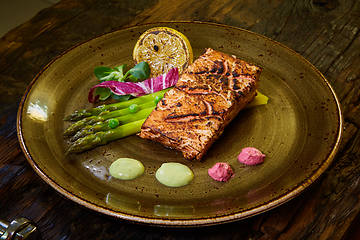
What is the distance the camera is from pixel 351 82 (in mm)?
4277

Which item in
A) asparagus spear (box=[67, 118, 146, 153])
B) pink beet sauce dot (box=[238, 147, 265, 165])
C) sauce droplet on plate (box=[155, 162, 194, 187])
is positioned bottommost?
sauce droplet on plate (box=[155, 162, 194, 187])

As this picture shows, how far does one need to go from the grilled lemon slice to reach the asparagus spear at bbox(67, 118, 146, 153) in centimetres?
79

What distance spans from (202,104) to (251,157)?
2.11 feet

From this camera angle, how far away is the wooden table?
2.99 meters

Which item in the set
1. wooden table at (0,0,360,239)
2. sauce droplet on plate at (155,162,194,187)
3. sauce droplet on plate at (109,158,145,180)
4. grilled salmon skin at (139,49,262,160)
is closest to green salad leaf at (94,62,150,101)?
grilled salmon skin at (139,49,262,160)

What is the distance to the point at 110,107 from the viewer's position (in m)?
3.85

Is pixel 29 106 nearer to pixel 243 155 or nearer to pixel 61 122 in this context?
pixel 61 122

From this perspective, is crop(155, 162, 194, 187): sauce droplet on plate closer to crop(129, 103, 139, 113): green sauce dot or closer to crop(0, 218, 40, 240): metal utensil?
crop(129, 103, 139, 113): green sauce dot

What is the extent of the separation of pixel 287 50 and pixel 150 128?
185 cm

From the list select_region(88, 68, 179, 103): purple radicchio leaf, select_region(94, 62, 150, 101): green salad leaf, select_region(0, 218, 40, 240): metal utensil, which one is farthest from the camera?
select_region(94, 62, 150, 101): green salad leaf

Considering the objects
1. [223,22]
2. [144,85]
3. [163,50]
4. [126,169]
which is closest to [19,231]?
[126,169]

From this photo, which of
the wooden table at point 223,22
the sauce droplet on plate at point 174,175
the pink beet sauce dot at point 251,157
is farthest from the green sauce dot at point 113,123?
the pink beet sauce dot at point 251,157

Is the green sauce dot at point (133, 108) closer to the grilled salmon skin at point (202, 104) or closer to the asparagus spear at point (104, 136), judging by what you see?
the asparagus spear at point (104, 136)

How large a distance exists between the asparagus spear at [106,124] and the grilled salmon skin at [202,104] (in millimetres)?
246
